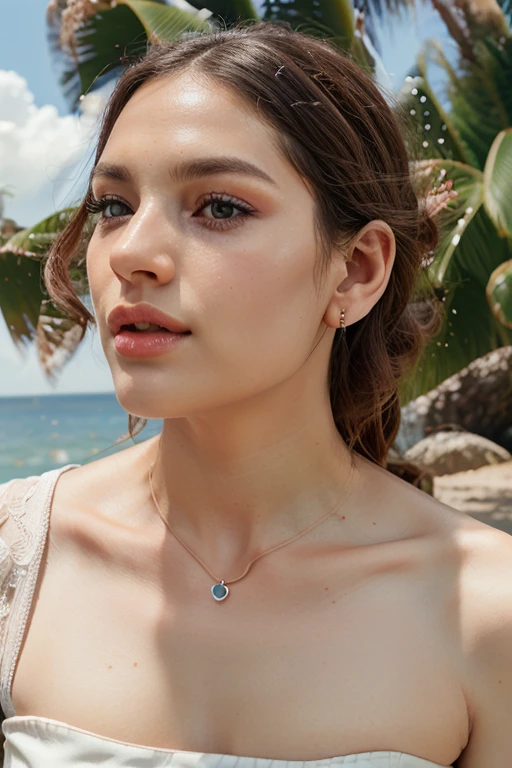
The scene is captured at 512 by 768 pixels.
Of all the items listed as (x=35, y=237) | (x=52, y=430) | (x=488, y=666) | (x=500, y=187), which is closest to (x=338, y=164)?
(x=488, y=666)

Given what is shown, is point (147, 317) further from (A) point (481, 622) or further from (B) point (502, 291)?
(B) point (502, 291)

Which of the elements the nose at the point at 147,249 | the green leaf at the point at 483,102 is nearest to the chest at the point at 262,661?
the nose at the point at 147,249

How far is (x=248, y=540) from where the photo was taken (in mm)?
1835

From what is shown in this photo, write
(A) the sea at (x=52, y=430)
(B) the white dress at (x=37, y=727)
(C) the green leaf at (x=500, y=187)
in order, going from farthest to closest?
Answer: (A) the sea at (x=52, y=430) → (C) the green leaf at (x=500, y=187) → (B) the white dress at (x=37, y=727)

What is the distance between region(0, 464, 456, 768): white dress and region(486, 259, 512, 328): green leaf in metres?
3.35

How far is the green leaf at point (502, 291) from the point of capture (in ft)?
15.8

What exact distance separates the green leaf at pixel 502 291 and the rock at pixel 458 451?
392 centimetres

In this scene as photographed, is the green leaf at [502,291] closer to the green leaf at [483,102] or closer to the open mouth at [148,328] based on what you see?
the green leaf at [483,102]

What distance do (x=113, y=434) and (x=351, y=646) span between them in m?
30.3

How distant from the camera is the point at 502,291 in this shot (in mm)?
4824

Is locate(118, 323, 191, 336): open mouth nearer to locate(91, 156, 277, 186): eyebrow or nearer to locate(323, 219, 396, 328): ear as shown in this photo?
locate(91, 156, 277, 186): eyebrow

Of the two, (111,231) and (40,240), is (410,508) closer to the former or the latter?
(111,231)

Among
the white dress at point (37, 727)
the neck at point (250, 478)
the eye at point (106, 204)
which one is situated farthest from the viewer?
the neck at point (250, 478)

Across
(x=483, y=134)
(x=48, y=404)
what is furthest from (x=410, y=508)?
(x=48, y=404)
